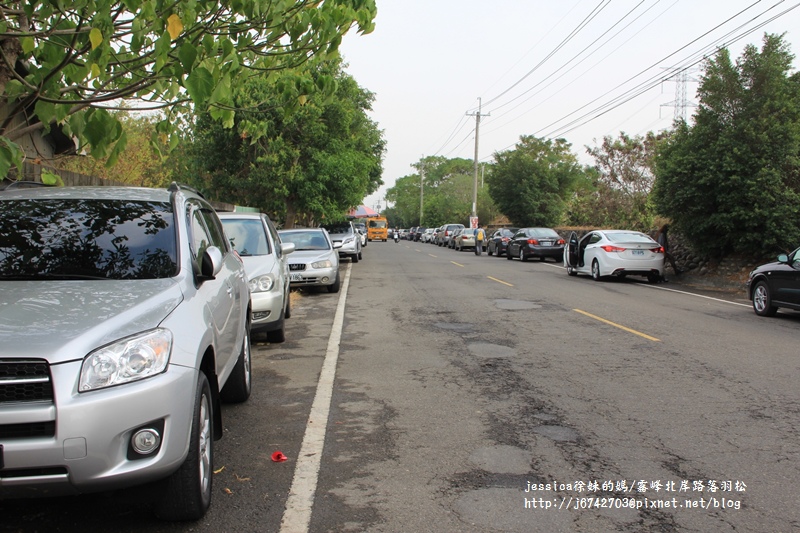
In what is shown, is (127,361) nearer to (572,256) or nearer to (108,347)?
(108,347)

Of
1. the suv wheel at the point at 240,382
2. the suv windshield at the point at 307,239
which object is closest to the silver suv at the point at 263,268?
the suv wheel at the point at 240,382

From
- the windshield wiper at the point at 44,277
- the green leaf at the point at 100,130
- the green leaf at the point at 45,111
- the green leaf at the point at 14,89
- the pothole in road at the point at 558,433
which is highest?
the green leaf at the point at 14,89

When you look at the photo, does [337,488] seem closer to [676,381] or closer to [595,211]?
[676,381]

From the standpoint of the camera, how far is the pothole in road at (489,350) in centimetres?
823

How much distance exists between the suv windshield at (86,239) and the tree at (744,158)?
16.6 m

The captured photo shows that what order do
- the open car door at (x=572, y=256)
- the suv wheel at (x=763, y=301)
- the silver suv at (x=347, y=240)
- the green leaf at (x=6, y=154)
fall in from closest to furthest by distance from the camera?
1. the green leaf at (x=6, y=154)
2. the suv wheel at (x=763, y=301)
3. the open car door at (x=572, y=256)
4. the silver suv at (x=347, y=240)

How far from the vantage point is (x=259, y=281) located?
878 centimetres

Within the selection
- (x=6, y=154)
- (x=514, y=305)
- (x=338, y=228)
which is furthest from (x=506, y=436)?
(x=338, y=228)

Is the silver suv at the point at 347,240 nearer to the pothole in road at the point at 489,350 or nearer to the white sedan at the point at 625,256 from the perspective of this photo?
the white sedan at the point at 625,256

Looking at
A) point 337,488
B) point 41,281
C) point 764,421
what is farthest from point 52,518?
point 764,421

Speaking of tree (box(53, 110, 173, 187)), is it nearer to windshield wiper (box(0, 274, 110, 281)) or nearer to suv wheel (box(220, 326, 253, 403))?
suv wheel (box(220, 326, 253, 403))

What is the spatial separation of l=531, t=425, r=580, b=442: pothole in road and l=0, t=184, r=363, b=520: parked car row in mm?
2419

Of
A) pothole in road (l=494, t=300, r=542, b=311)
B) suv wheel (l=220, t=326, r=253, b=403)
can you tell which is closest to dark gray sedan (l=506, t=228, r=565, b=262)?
pothole in road (l=494, t=300, r=542, b=311)

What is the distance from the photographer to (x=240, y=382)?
5934mm
